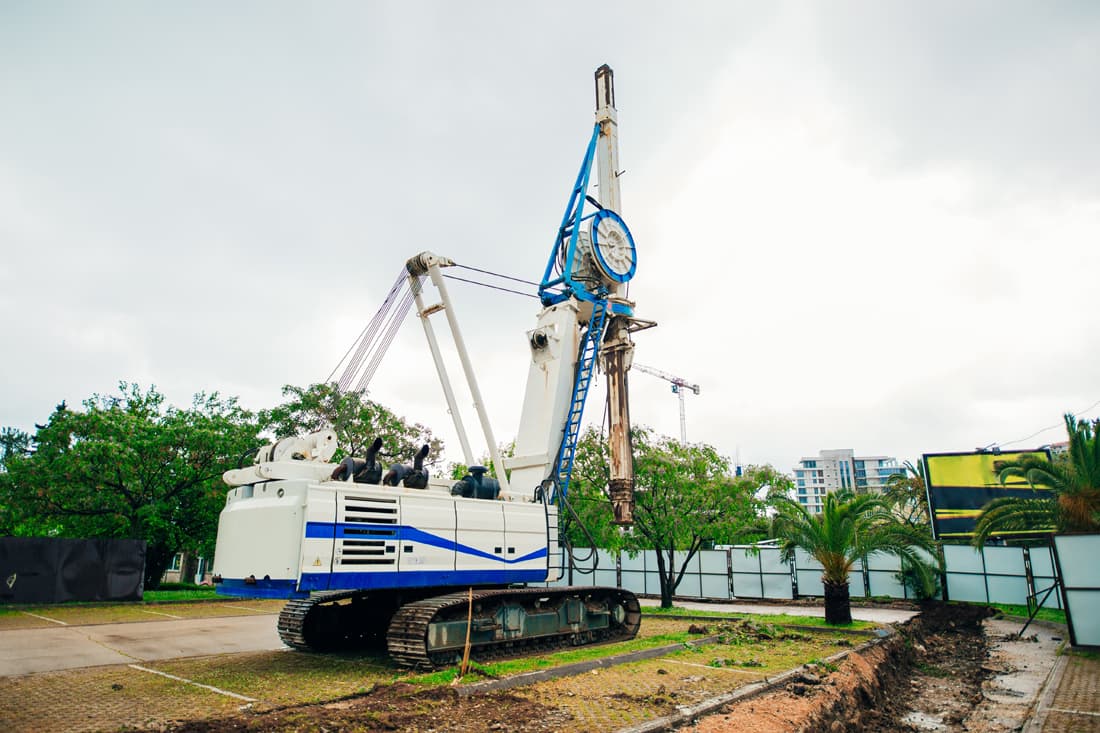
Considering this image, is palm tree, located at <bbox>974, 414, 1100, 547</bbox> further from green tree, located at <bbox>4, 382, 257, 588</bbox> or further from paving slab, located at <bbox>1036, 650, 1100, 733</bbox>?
green tree, located at <bbox>4, 382, 257, 588</bbox>

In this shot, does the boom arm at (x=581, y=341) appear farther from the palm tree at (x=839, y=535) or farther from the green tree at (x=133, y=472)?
the green tree at (x=133, y=472)

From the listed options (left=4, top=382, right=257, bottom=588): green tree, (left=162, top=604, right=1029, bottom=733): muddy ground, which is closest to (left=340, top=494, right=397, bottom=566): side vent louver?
(left=162, top=604, right=1029, bottom=733): muddy ground

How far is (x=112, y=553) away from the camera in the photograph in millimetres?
23578

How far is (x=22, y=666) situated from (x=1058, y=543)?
1887cm

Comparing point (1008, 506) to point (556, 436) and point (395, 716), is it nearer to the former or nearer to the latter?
point (556, 436)

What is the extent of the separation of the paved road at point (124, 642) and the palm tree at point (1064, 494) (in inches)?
653

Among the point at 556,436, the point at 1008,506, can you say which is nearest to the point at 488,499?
the point at 556,436

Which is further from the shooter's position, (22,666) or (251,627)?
(251,627)

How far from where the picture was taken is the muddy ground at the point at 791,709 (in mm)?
7195

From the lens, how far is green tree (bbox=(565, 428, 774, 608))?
2209 cm

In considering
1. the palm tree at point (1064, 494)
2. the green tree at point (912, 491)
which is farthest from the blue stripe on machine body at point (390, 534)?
the green tree at point (912, 491)

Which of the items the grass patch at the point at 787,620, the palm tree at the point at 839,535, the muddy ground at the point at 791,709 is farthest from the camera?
the palm tree at the point at 839,535

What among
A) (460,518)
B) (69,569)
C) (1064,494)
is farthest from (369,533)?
(69,569)

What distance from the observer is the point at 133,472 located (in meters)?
24.5
